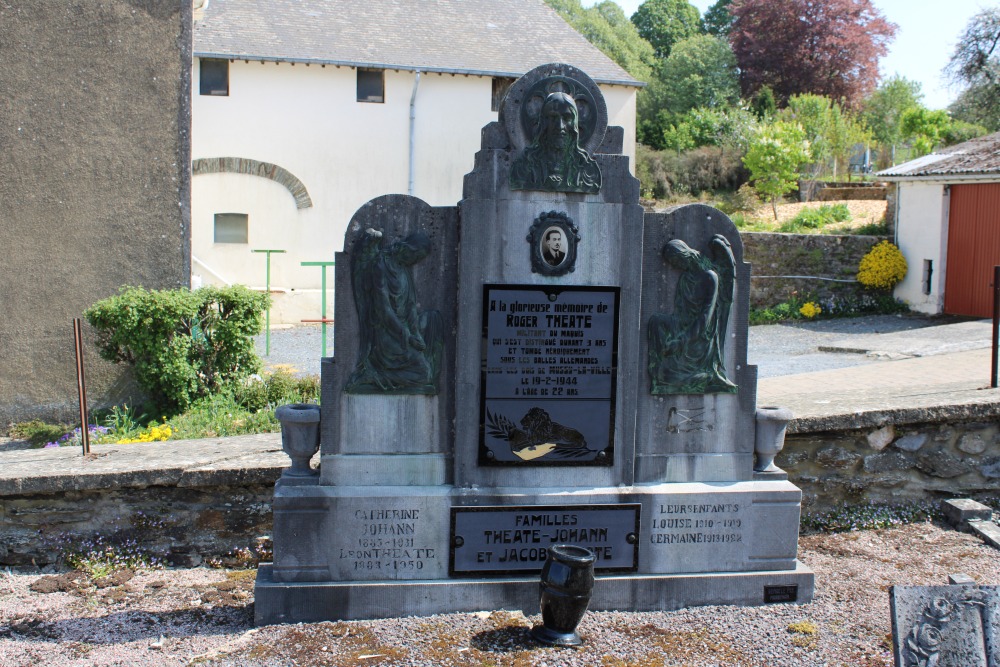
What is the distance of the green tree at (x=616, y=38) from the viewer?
154 ft

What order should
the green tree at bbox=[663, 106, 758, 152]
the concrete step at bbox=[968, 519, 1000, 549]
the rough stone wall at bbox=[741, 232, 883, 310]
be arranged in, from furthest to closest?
the green tree at bbox=[663, 106, 758, 152], the rough stone wall at bbox=[741, 232, 883, 310], the concrete step at bbox=[968, 519, 1000, 549]

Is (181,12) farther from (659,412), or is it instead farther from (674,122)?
(674,122)

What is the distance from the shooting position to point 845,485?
6.85m

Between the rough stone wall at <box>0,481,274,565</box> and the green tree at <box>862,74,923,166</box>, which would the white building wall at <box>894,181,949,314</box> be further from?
the green tree at <box>862,74,923,166</box>

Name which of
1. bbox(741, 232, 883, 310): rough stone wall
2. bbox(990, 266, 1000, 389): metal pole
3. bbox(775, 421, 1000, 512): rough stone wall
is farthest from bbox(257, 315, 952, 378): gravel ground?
bbox(775, 421, 1000, 512): rough stone wall

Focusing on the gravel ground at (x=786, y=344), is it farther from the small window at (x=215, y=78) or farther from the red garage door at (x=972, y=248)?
the small window at (x=215, y=78)

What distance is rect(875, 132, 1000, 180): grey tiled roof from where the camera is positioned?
17397 millimetres

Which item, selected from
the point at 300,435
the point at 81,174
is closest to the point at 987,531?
the point at 300,435

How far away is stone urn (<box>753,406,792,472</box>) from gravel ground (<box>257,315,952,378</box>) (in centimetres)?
697

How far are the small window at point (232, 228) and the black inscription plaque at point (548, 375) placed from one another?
16.4m

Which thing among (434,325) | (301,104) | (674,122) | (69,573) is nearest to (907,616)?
(434,325)

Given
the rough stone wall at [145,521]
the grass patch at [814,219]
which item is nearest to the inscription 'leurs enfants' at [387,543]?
the rough stone wall at [145,521]

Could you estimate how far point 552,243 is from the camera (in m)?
5.36

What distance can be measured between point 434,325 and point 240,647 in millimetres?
1921
